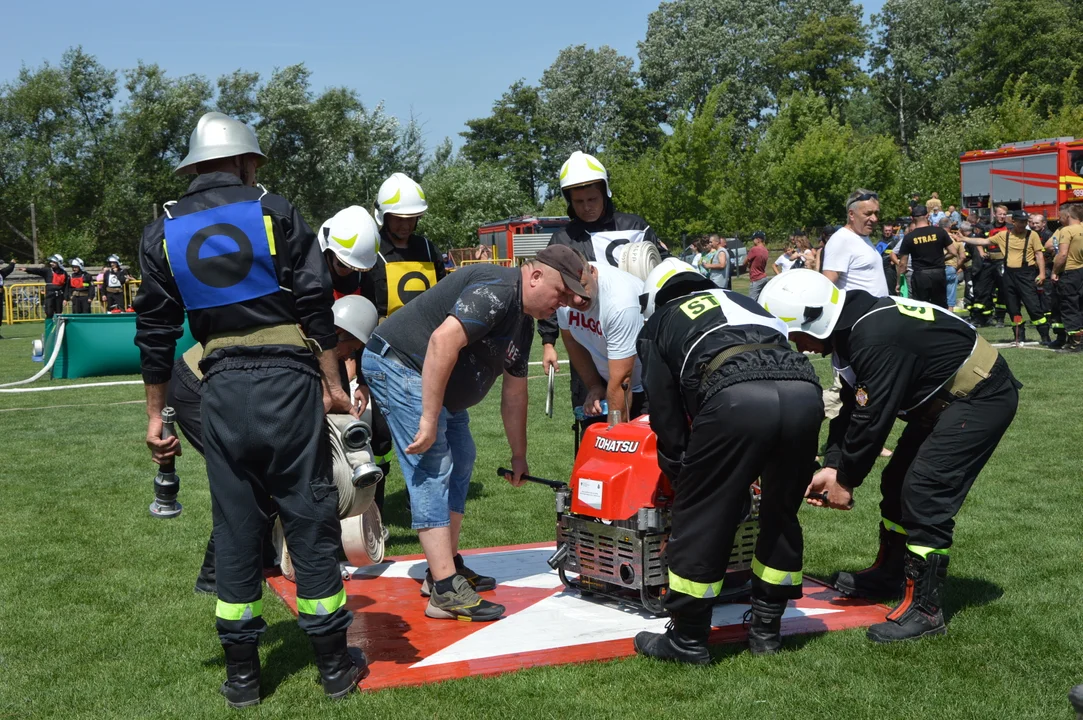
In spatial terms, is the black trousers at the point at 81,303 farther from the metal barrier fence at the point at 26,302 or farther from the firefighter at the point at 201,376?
the firefighter at the point at 201,376

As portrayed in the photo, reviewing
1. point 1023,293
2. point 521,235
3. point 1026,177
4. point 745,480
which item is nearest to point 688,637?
point 745,480

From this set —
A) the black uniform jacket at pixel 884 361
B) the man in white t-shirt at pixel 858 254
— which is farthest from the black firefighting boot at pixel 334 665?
the man in white t-shirt at pixel 858 254

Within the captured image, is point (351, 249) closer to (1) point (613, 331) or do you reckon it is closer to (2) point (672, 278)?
(1) point (613, 331)

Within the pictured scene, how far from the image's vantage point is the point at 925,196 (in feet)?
156

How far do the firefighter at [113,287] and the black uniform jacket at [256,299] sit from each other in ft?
97.1

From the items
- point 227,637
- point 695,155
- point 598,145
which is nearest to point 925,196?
point 695,155

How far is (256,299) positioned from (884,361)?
2818mm

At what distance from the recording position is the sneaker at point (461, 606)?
212 inches

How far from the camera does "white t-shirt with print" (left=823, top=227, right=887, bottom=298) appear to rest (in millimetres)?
8867

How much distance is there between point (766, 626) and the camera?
4.82 m

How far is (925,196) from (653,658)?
46836 millimetres

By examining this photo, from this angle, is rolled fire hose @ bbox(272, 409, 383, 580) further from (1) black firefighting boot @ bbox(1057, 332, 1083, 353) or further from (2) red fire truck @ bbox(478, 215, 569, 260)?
(2) red fire truck @ bbox(478, 215, 569, 260)

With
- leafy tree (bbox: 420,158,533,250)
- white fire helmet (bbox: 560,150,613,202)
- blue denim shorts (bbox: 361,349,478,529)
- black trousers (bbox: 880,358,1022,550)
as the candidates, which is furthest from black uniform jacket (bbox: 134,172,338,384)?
leafy tree (bbox: 420,158,533,250)

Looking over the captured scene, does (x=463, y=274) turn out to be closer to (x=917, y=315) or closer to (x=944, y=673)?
(x=917, y=315)
